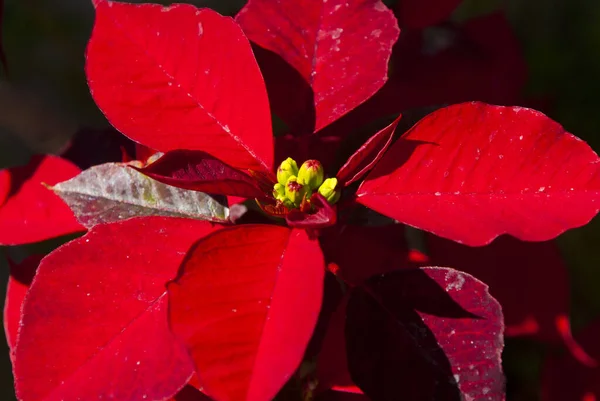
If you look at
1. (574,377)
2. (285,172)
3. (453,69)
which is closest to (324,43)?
(285,172)

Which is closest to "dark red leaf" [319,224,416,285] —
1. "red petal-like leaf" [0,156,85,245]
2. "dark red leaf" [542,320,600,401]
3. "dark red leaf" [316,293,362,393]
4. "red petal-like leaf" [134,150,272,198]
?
"dark red leaf" [316,293,362,393]

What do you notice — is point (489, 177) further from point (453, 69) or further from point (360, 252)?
point (453, 69)

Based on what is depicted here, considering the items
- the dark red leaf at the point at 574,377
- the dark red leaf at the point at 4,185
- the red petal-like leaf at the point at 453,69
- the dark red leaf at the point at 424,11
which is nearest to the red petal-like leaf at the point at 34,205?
the dark red leaf at the point at 4,185

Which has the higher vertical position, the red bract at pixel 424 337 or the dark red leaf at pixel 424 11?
the dark red leaf at pixel 424 11

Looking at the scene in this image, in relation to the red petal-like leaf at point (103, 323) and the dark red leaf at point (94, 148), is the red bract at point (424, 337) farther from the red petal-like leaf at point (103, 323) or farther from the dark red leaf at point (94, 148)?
the dark red leaf at point (94, 148)

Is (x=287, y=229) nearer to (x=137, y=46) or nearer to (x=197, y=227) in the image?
(x=197, y=227)
